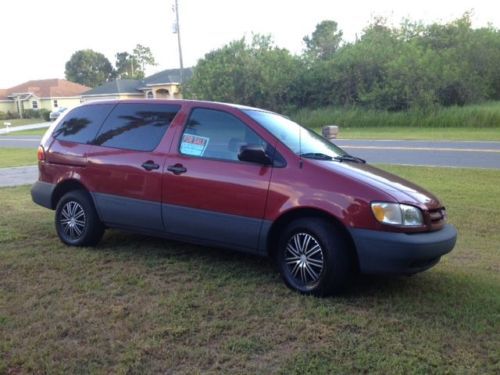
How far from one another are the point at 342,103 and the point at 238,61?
8201 millimetres

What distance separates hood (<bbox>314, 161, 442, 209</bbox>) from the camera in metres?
4.68

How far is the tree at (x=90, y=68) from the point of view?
341ft

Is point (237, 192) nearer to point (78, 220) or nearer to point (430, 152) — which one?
point (78, 220)

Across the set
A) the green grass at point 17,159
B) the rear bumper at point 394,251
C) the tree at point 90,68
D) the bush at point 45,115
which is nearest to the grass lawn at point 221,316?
the rear bumper at point 394,251

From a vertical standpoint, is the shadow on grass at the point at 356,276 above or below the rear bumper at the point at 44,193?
below

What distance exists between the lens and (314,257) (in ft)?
15.7

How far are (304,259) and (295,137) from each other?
1355mm

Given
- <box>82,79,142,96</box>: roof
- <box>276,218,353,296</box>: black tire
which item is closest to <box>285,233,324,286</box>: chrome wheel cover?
<box>276,218,353,296</box>: black tire

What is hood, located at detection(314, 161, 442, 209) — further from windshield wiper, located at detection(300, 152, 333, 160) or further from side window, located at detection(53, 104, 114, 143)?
side window, located at detection(53, 104, 114, 143)

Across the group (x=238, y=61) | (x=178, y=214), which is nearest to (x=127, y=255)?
(x=178, y=214)

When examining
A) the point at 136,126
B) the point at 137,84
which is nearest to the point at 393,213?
the point at 136,126

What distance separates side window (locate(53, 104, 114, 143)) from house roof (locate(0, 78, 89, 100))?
7175 cm

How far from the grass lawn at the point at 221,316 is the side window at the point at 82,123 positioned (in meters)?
1.29

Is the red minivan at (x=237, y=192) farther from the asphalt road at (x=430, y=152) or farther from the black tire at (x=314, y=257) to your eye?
the asphalt road at (x=430, y=152)
